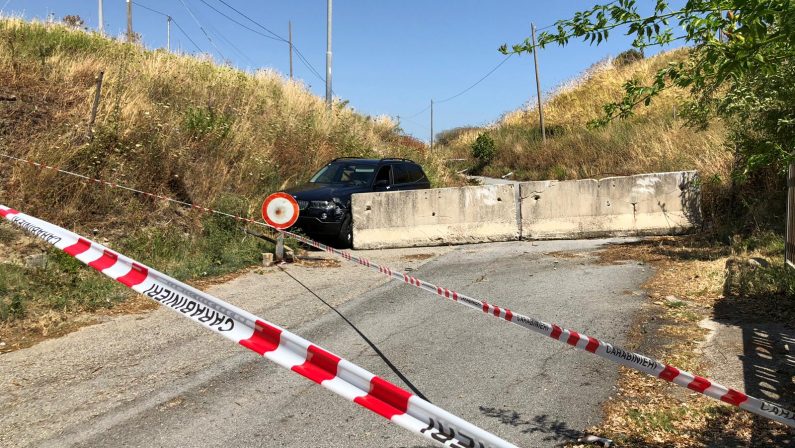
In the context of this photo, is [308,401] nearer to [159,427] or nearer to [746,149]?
[159,427]

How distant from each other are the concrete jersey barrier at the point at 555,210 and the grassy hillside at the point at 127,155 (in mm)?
3580

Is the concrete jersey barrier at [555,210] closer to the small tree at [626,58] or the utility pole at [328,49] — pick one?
the utility pole at [328,49]

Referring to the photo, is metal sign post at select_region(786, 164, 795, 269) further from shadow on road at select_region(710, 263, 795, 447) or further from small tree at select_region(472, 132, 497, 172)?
small tree at select_region(472, 132, 497, 172)

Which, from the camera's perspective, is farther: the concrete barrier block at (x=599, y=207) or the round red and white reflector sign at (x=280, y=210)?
the concrete barrier block at (x=599, y=207)

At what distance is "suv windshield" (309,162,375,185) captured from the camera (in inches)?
481

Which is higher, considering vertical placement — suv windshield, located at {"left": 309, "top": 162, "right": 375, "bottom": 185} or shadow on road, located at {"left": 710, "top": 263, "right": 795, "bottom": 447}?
suv windshield, located at {"left": 309, "top": 162, "right": 375, "bottom": 185}

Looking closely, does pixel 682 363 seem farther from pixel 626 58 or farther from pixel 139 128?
pixel 626 58

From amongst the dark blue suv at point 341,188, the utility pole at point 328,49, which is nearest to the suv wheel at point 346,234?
the dark blue suv at point 341,188

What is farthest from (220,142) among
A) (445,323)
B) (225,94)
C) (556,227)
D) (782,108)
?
(782,108)

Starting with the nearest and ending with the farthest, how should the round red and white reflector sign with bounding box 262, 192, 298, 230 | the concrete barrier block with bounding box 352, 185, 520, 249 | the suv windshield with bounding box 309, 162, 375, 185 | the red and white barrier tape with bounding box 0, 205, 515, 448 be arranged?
1. the red and white barrier tape with bounding box 0, 205, 515, 448
2. the round red and white reflector sign with bounding box 262, 192, 298, 230
3. the concrete barrier block with bounding box 352, 185, 520, 249
4. the suv windshield with bounding box 309, 162, 375, 185

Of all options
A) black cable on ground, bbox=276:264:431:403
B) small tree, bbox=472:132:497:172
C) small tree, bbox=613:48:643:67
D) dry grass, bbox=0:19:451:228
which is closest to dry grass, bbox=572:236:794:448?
black cable on ground, bbox=276:264:431:403

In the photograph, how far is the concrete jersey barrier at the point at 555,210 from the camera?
12.1 metres

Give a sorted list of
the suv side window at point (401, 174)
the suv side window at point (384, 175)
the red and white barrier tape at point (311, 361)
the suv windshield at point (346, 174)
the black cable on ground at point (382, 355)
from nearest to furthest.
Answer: the red and white barrier tape at point (311, 361)
the black cable on ground at point (382, 355)
the suv windshield at point (346, 174)
the suv side window at point (384, 175)
the suv side window at point (401, 174)

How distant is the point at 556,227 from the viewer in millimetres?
12219
